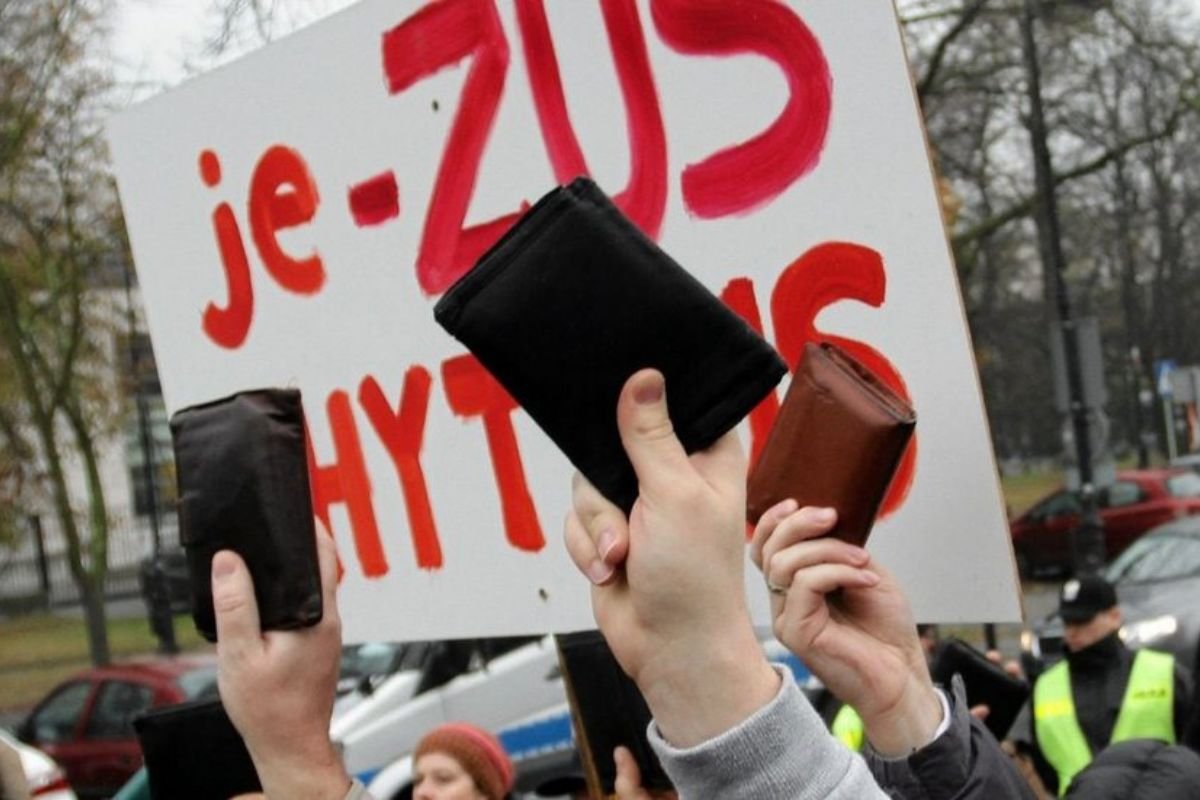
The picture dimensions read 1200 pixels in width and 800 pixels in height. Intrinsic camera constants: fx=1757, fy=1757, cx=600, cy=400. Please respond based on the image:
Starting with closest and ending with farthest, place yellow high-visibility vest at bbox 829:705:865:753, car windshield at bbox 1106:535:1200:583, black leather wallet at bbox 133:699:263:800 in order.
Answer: black leather wallet at bbox 133:699:263:800 → yellow high-visibility vest at bbox 829:705:865:753 → car windshield at bbox 1106:535:1200:583

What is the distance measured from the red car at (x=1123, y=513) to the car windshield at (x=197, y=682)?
45.6 ft

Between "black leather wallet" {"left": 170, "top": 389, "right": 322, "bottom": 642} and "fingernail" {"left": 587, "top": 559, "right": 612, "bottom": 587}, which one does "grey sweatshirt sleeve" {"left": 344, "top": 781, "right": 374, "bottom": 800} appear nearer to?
"black leather wallet" {"left": 170, "top": 389, "right": 322, "bottom": 642}

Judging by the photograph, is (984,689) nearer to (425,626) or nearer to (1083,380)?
(425,626)

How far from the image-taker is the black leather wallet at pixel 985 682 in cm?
359

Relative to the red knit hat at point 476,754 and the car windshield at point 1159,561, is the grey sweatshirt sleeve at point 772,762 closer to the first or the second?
the red knit hat at point 476,754

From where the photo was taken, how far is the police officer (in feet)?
16.6

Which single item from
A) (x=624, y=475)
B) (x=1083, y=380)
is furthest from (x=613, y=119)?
(x=1083, y=380)

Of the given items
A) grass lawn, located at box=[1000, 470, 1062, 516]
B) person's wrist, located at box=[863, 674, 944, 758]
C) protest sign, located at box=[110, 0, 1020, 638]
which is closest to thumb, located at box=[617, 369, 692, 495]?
person's wrist, located at box=[863, 674, 944, 758]

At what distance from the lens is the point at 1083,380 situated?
51.0 ft

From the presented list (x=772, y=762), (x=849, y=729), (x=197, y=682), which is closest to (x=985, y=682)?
(x=849, y=729)

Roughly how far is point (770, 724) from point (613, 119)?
1.52 m

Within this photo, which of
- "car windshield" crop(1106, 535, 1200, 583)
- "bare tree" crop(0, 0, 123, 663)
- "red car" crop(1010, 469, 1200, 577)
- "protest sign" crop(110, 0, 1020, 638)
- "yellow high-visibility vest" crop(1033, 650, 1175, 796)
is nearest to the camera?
"protest sign" crop(110, 0, 1020, 638)

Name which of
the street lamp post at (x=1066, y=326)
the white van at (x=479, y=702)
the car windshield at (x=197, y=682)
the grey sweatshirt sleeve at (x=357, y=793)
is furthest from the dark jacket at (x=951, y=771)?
the street lamp post at (x=1066, y=326)

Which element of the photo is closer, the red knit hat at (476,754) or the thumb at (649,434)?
the thumb at (649,434)
